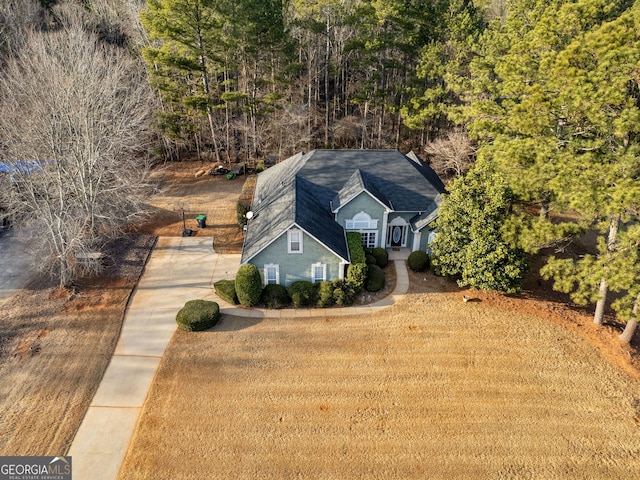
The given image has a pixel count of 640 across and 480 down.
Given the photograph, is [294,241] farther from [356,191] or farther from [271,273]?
[356,191]

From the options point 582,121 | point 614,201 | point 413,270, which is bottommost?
point 413,270

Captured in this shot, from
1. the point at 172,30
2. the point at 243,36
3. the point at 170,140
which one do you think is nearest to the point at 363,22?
the point at 243,36

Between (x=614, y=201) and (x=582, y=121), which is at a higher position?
(x=582, y=121)

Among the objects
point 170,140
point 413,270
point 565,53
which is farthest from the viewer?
point 170,140

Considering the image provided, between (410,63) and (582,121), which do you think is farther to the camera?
(410,63)

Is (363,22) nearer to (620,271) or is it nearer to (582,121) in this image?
(582,121)
